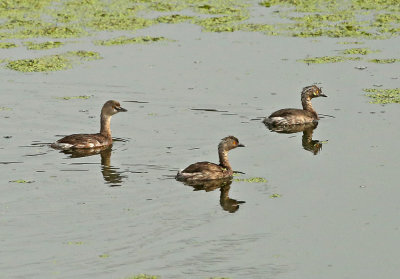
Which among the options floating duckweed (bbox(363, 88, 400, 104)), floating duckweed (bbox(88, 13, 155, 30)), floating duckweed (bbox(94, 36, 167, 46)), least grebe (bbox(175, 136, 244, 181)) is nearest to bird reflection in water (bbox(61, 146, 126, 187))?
least grebe (bbox(175, 136, 244, 181))

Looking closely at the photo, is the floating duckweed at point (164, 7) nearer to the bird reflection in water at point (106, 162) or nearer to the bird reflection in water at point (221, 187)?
the bird reflection in water at point (106, 162)

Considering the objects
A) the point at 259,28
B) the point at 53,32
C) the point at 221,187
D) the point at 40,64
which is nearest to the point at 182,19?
the point at 259,28

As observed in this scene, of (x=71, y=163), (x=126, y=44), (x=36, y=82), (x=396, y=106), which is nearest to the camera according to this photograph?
(x=71, y=163)

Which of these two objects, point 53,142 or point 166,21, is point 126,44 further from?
point 53,142

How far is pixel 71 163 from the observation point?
22.4 m

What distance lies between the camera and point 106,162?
23.0 metres

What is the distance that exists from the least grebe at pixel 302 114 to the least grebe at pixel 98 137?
4.08 metres

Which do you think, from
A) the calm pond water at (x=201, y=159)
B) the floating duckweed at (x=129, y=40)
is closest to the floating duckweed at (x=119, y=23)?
the floating duckweed at (x=129, y=40)

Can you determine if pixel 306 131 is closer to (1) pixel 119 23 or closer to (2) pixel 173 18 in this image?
(2) pixel 173 18

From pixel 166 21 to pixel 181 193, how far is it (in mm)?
17805

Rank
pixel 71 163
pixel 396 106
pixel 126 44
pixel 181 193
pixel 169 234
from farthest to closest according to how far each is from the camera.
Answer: pixel 126 44 < pixel 396 106 < pixel 71 163 < pixel 181 193 < pixel 169 234

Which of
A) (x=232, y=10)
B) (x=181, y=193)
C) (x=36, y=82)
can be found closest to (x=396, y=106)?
(x=181, y=193)

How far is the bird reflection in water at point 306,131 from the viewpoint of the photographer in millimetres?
23906

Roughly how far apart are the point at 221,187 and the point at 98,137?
446 centimetres
